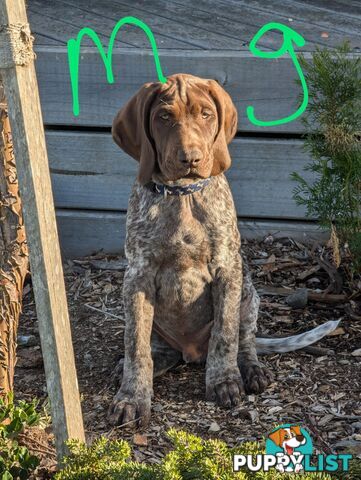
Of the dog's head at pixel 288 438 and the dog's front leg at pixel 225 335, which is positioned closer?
the dog's head at pixel 288 438

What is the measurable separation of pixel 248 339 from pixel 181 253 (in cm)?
63

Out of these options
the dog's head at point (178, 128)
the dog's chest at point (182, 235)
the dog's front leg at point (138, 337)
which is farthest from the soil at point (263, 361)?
the dog's head at point (178, 128)

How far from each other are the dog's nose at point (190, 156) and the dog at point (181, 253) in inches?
3.9

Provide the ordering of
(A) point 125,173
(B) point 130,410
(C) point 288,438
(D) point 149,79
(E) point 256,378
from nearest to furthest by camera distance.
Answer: (C) point 288,438 < (B) point 130,410 < (E) point 256,378 < (D) point 149,79 < (A) point 125,173

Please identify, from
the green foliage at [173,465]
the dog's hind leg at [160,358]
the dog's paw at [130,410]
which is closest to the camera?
the green foliage at [173,465]

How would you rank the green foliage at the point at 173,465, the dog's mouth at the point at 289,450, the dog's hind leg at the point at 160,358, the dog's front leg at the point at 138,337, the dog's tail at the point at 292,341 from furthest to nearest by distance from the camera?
the dog's tail at the point at 292,341, the dog's hind leg at the point at 160,358, the dog's front leg at the point at 138,337, the dog's mouth at the point at 289,450, the green foliage at the point at 173,465

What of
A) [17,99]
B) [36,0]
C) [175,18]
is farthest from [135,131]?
[36,0]

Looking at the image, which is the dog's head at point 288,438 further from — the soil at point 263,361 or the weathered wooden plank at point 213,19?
the weathered wooden plank at point 213,19

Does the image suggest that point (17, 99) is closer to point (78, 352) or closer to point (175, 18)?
point (78, 352)

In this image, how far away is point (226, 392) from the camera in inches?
157

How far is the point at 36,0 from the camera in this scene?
6.61 metres

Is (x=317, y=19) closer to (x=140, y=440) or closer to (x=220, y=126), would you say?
(x=220, y=126)

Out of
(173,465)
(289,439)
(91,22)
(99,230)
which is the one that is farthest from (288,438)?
(91,22)

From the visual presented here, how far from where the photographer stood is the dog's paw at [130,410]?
386 centimetres
